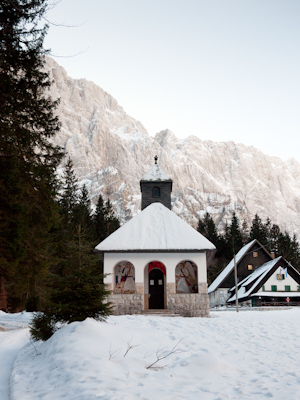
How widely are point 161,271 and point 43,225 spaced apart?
9.52 meters

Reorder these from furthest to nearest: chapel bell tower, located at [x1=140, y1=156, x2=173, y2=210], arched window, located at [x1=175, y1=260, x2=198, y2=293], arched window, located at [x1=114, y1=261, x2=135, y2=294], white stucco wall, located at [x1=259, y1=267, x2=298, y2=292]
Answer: white stucco wall, located at [x1=259, y1=267, x2=298, y2=292], chapel bell tower, located at [x1=140, y1=156, x2=173, y2=210], arched window, located at [x1=175, y1=260, x2=198, y2=293], arched window, located at [x1=114, y1=261, x2=135, y2=294]

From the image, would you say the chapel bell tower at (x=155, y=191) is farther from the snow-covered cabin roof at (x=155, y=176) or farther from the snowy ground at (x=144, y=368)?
the snowy ground at (x=144, y=368)

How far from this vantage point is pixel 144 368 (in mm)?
5977

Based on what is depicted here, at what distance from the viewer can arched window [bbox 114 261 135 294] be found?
20.9 m

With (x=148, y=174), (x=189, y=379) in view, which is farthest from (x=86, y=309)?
(x=148, y=174)

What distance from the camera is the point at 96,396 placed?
436 centimetres

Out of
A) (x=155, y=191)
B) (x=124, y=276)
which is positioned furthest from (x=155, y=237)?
(x=155, y=191)

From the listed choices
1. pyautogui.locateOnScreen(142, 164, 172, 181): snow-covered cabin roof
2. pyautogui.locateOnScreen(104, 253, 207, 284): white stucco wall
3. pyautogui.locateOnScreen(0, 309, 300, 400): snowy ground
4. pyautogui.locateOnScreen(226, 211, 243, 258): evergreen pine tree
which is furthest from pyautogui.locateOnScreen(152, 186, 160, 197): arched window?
pyautogui.locateOnScreen(226, 211, 243, 258): evergreen pine tree

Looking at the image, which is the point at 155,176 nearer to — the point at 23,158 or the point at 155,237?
the point at 155,237

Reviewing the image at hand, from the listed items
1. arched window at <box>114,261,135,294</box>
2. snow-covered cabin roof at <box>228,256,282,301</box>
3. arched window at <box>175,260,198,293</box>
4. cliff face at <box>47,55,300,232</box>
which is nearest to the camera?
arched window at <box>114,261,135,294</box>

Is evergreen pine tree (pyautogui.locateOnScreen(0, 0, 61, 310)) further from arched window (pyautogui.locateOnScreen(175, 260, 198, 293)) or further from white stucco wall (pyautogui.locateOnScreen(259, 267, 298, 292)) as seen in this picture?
white stucco wall (pyautogui.locateOnScreen(259, 267, 298, 292))

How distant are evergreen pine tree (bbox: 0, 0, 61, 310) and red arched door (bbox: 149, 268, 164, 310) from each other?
816cm

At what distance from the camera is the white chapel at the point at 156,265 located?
1897cm

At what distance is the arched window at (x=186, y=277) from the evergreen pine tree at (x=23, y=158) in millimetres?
9061
